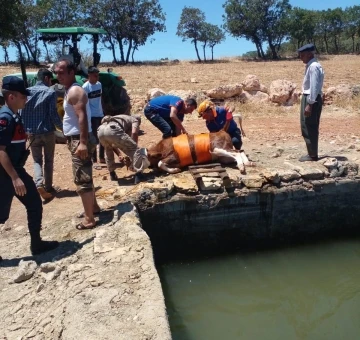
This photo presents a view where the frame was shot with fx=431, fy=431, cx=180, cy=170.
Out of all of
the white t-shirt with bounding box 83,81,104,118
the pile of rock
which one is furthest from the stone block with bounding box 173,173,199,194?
the pile of rock

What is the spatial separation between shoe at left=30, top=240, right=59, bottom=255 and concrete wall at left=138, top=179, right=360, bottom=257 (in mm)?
1159

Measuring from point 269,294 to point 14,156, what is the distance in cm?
284

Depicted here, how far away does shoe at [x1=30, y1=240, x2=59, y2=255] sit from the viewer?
383 cm

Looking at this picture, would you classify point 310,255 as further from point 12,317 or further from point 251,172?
point 12,317

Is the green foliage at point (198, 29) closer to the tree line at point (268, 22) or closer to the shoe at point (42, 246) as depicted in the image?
the tree line at point (268, 22)

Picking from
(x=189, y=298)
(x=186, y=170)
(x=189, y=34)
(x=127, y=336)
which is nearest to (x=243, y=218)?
(x=186, y=170)

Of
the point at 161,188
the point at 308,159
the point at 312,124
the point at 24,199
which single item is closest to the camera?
the point at 24,199

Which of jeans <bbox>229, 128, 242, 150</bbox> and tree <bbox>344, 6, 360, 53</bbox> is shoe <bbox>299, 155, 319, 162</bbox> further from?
tree <bbox>344, 6, 360, 53</bbox>

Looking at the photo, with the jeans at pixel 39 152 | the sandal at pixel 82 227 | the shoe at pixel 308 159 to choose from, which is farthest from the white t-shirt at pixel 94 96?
the shoe at pixel 308 159

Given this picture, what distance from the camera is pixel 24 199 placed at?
3625 millimetres

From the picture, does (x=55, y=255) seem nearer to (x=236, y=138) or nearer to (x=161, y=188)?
(x=161, y=188)

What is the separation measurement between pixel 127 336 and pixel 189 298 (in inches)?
68.5

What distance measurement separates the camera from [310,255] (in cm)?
529

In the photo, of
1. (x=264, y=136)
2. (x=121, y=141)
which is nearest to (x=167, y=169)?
(x=121, y=141)
